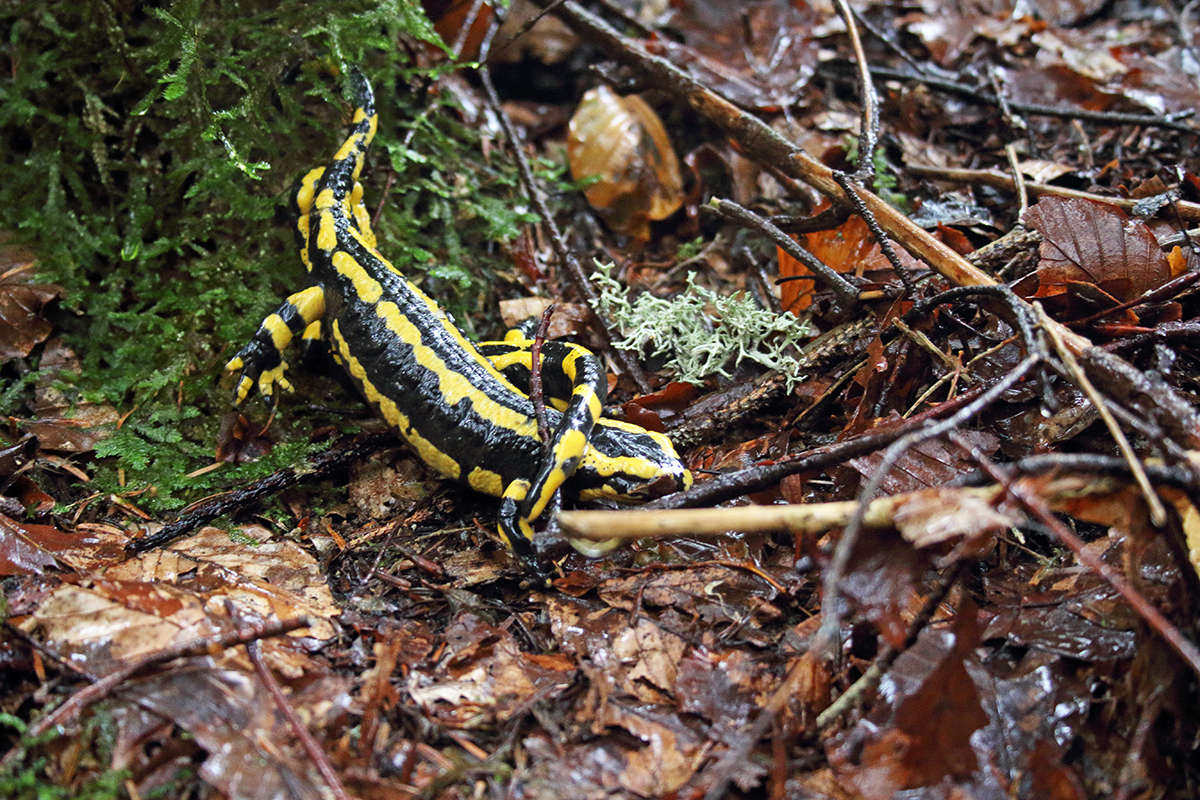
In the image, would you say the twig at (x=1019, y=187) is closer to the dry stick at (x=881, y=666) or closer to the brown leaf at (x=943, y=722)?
the dry stick at (x=881, y=666)

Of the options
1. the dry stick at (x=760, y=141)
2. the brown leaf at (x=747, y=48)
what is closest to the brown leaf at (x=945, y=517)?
the dry stick at (x=760, y=141)

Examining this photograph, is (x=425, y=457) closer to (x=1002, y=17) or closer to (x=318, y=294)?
(x=318, y=294)

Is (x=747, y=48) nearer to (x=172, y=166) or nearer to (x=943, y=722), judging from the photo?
(x=172, y=166)

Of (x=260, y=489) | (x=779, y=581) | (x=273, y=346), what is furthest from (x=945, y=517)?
(x=273, y=346)

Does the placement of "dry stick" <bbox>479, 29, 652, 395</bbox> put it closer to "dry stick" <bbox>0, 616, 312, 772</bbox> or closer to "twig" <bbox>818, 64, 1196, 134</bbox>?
"dry stick" <bbox>0, 616, 312, 772</bbox>

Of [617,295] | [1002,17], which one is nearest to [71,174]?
[617,295]
